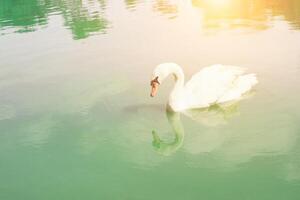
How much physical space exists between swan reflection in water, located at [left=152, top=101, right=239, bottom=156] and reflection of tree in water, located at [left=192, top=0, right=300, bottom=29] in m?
7.92

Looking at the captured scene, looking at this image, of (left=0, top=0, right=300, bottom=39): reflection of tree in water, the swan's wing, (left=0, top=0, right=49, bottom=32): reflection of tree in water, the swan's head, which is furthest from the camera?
(left=0, top=0, right=49, bottom=32): reflection of tree in water

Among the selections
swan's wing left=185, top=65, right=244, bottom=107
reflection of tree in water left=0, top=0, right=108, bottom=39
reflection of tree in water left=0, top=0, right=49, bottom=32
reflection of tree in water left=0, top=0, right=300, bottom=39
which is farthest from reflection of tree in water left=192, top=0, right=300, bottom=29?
reflection of tree in water left=0, top=0, right=49, bottom=32

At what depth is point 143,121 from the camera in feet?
32.7

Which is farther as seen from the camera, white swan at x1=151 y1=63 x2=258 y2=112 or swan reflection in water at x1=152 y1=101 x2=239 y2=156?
white swan at x1=151 y1=63 x2=258 y2=112

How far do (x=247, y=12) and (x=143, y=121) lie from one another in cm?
1222

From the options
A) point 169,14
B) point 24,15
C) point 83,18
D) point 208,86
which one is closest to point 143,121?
point 208,86

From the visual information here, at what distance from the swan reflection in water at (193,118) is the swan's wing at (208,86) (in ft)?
0.58

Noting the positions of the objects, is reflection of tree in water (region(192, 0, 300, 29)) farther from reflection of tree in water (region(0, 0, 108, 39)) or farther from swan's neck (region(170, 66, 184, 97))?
swan's neck (region(170, 66, 184, 97))

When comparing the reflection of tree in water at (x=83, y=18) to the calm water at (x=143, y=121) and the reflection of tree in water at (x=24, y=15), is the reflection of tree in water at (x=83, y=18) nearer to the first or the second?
the reflection of tree in water at (x=24, y=15)

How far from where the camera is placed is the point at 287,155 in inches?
320

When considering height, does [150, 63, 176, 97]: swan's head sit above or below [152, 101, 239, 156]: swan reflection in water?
above

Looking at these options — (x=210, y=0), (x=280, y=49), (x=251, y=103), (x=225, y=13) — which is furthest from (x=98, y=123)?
(x=210, y=0)

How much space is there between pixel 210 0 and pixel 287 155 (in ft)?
65.3

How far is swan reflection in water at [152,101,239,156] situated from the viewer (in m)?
8.99
